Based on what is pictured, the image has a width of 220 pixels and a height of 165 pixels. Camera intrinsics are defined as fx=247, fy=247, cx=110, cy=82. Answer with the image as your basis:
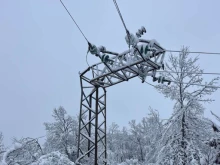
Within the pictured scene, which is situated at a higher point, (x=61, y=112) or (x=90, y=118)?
(x=61, y=112)

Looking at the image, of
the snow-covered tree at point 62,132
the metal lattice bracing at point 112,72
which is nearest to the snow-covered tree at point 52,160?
the metal lattice bracing at point 112,72

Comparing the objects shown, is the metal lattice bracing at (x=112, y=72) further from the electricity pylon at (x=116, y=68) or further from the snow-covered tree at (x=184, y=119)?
the snow-covered tree at (x=184, y=119)

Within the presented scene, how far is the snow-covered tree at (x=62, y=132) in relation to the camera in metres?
24.8

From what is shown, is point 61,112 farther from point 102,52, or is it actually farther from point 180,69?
point 102,52

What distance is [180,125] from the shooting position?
11656 mm

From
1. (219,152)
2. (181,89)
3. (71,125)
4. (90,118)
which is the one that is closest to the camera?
(219,152)

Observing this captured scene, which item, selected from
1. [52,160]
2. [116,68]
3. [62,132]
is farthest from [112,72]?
[62,132]

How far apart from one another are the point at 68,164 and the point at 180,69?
760 centimetres

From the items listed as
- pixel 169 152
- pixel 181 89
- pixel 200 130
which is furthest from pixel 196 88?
pixel 169 152

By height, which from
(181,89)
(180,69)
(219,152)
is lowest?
(219,152)

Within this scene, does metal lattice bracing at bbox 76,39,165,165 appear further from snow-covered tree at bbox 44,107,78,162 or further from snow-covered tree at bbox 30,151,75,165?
snow-covered tree at bbox 44,107,78,162

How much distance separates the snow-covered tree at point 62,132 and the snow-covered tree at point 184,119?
14638 mm

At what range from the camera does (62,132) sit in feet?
83.6

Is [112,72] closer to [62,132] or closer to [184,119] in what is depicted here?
[184,119]
